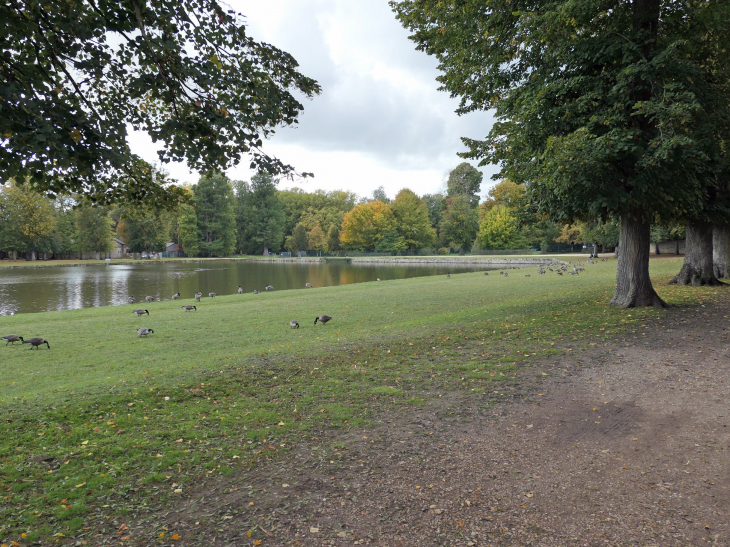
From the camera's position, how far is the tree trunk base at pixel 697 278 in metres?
16.1

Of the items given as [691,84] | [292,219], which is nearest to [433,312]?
[691,84]

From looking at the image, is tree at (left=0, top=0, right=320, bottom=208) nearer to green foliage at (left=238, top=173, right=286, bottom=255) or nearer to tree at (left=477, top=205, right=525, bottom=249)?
tree at (left=477, top=205, right=525, bottom=249)

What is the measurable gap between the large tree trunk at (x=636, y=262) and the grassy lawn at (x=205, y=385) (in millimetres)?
772

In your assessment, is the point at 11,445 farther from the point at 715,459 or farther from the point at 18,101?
the point at 715,459

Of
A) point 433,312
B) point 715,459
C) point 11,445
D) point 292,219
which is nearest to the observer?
point 715,459

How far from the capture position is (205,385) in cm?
691

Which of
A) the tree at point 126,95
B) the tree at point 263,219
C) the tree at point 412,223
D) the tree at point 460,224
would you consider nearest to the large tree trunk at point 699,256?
the tree at point 126,95

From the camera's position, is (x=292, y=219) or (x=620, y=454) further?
(x=292, y=219)

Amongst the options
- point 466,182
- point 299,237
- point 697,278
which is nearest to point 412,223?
point 466,182

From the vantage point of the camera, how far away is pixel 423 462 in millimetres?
4484

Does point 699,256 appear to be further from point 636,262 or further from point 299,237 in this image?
point 299,237

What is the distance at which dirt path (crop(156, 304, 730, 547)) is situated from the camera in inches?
133

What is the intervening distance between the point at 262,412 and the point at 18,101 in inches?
177

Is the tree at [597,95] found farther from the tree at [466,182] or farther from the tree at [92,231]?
the tree at [466,182]
